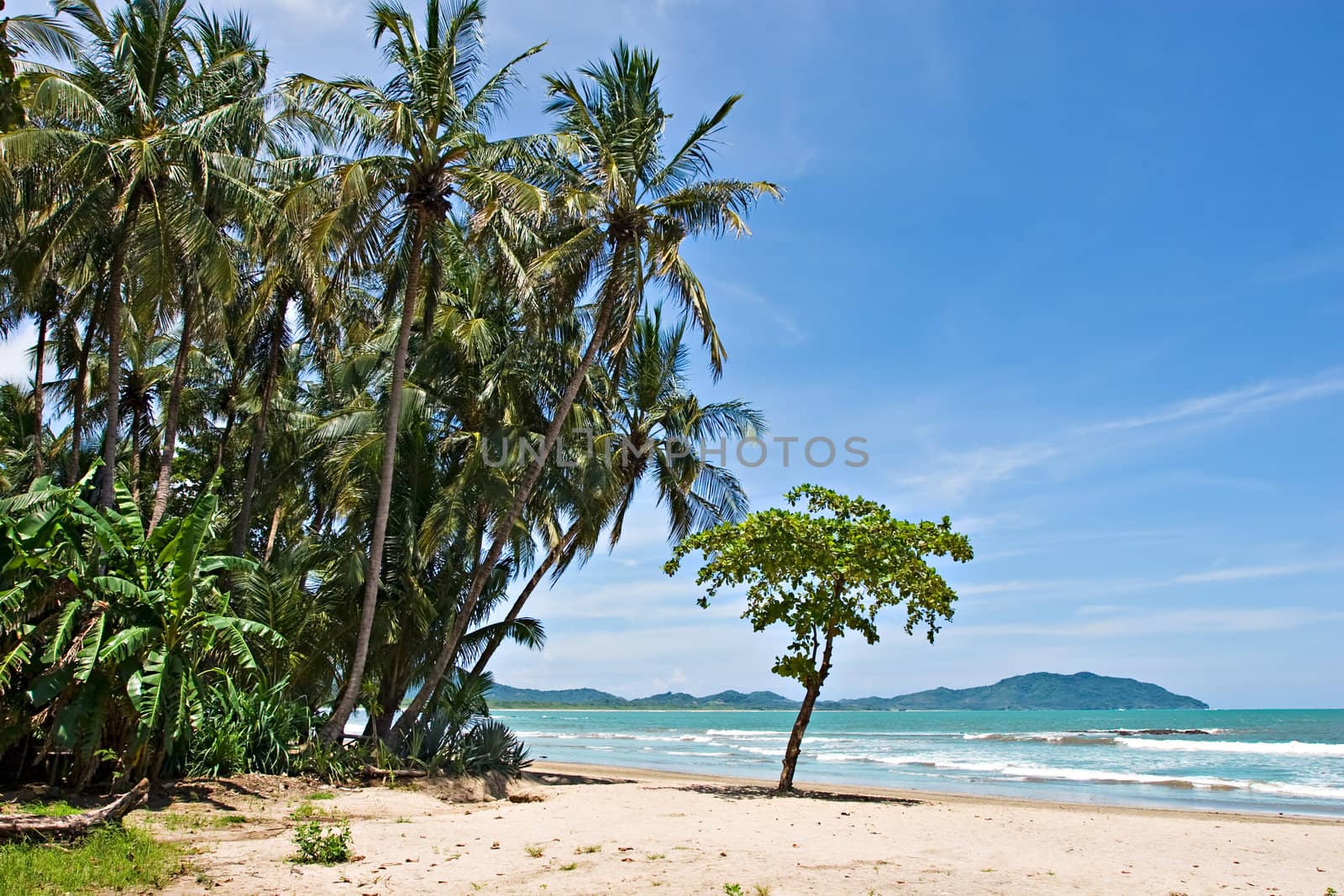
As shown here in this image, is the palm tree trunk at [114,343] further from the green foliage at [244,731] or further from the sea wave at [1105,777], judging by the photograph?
the sea wave at [1105,777]

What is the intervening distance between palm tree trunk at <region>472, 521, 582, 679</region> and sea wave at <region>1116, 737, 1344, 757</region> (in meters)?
32.3

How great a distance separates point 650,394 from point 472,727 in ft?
24.9

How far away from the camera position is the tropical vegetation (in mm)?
9602

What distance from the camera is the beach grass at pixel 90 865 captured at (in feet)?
19.5

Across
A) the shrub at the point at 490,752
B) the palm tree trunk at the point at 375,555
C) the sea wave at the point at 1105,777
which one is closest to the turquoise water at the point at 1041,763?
the sea wave at the point at 1105,777

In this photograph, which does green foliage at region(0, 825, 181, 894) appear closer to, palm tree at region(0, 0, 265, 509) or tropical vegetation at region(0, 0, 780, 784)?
tropical vegetation at region(0, 0, 780, 784)

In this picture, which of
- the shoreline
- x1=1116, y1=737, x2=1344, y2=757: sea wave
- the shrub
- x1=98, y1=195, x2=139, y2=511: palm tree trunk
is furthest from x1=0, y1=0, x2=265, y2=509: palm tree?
x1=1116, y1=737, x2=1344, y2=757: sea wave

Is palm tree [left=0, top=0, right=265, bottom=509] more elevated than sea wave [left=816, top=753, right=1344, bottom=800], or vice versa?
palm tree [left=0, top=0, right=265, bottom=509]

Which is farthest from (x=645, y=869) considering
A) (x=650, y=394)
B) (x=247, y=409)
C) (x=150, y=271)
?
(x=247, y=409)

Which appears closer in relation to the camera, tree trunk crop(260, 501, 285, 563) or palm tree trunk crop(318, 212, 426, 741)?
palm tree trunk crop(318, 212, 426, 741)

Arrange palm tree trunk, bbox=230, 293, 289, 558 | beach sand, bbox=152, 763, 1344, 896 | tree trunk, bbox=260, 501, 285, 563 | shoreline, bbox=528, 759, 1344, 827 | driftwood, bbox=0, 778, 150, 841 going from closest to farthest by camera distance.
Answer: driftwood, bbox=0, 778, 150, 841 < beach sand, bbox=152, 763, 1344, 896 < shoreline, bbox=528, 759, 1344, 827 < palm tree trunk, bbox=230, 293, 289, 558 < tree trunk, bbox=260, 501, 285, 563

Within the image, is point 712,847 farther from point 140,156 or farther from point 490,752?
point 140,156

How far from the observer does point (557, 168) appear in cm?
1558

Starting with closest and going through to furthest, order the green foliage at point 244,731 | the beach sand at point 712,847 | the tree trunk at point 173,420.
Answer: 1. the beach sand at point 712,847
2. the green foliage at point 244,731
3. the tree trunk at point 173,420
